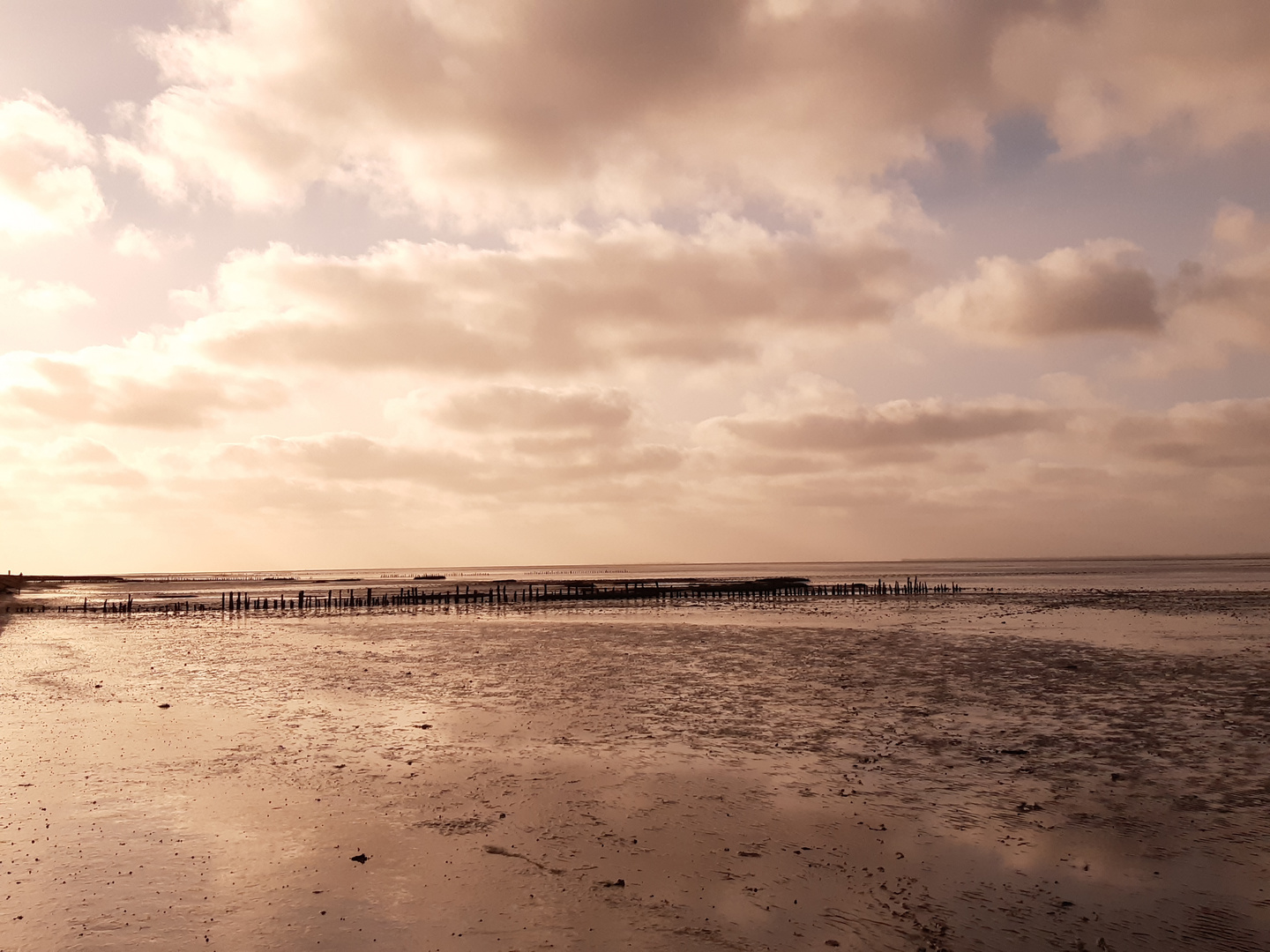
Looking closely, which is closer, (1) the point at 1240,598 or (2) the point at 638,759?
(2) the point at 638,759

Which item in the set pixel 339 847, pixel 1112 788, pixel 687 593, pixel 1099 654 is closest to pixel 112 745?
pixel 339 847

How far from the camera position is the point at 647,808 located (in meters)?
13.2

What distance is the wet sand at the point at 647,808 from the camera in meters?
9.18

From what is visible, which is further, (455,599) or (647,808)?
(455,599)

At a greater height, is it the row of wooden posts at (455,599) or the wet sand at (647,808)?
the wet sand at (647,808)

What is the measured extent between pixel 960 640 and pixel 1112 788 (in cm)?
2614

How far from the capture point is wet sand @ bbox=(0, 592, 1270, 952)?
9180 millimetres

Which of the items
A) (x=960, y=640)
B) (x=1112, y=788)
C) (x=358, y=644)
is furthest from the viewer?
(x=358, y=644)

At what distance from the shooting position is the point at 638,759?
1647cm

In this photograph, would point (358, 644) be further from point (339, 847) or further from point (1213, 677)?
point (1213, 677)

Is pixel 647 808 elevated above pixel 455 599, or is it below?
above

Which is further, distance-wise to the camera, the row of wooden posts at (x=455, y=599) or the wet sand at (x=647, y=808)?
the row of wooden posts at (x=455, y=599)

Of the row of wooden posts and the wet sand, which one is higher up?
the wet sand

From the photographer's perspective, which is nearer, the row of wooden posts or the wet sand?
the wet sand
